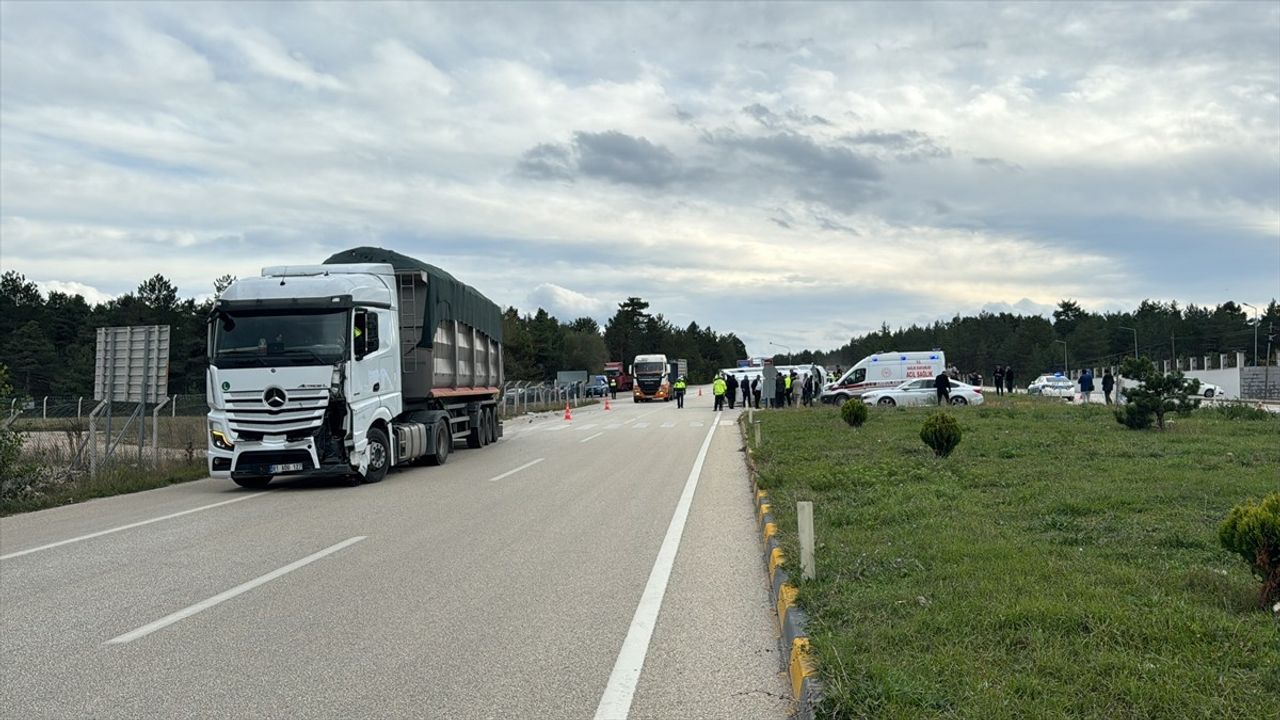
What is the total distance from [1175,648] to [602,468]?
530 inches

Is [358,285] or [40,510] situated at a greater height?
[358,285]

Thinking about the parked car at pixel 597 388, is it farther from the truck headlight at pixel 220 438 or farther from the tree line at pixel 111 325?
the truck headlight at pixel 220 438

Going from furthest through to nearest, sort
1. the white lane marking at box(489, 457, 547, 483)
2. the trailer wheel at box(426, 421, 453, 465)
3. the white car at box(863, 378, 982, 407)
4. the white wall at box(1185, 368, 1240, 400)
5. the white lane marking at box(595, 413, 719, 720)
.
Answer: the white wall at box(1185, 368, 1240, 400)
the white car at box(863, 378, 982, 407)
the trailer wheel at box(426, 421, 453, 465)
the white lane marking at box(489, 457, 547, 483)
the white lane marking at box(595, 413, 719, 720)

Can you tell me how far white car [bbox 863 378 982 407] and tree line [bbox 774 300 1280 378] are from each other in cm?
6112

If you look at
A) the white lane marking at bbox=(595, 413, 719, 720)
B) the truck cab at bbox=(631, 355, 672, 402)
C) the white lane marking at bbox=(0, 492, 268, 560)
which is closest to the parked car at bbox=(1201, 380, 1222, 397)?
the truck cab at bbox=(631, 355, 672, 402)

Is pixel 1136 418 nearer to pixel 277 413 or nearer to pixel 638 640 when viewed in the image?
pixel 277 413

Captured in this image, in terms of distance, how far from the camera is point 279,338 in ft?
49.0

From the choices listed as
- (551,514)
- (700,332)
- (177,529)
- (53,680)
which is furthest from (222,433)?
(700,332)

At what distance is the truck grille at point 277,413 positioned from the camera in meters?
14.7

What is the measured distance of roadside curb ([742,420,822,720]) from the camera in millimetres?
4688

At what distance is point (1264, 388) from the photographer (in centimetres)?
5544

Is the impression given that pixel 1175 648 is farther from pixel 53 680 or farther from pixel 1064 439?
pixel 1064 439

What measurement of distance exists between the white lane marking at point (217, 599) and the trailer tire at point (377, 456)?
21.0 ft

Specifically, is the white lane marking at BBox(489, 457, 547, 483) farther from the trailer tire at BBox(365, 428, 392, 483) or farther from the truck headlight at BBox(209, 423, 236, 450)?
the truck headlight at BBox(209, 423, 236, 450)
